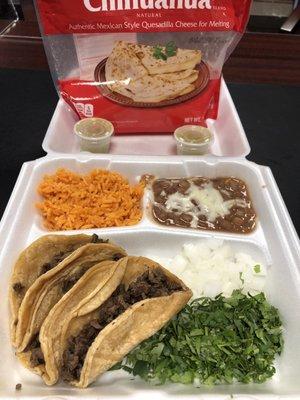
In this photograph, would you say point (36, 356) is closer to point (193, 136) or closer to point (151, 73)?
point (193, 136)

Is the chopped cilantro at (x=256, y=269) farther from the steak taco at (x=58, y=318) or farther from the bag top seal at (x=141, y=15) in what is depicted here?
the bag top seal at (x=141, y=15)

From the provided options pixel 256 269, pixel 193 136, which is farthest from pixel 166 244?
pixel 193 136

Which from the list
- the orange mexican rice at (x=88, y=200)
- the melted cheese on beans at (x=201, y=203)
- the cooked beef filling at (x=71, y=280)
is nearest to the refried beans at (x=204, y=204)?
the melted cheese on beans at (x=201, y=203)

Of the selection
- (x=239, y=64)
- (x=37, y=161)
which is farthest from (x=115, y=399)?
(x=239, y=64)

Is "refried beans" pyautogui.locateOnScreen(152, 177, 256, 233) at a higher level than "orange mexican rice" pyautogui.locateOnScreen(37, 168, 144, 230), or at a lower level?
lower

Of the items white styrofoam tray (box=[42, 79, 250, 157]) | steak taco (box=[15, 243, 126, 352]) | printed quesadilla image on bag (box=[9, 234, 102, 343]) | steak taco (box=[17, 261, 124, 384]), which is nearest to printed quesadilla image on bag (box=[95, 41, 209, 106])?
white styrofoam tray (box=[42, 79, 250, 157])

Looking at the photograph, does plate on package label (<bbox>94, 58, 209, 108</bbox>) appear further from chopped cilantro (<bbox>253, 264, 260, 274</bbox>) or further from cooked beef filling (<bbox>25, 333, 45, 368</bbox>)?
cooked beef filling (<bbox>25, 333, 45, 368</bbox>)
